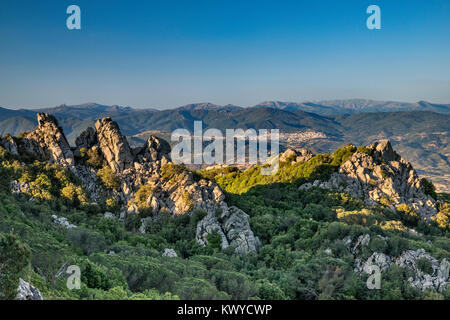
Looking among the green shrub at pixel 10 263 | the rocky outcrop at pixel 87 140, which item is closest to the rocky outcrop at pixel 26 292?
the green shrub at pixel 10 263

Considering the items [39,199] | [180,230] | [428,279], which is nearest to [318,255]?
[428,279]

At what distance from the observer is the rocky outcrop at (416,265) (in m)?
19.7

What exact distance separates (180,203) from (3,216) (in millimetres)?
15531

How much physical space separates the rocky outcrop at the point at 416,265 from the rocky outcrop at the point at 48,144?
30.0 m

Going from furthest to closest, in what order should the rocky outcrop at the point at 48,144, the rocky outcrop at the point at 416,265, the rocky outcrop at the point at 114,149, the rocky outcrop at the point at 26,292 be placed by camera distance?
1. the rocky outcrop at the point at 114,149
2. the rocky outcrop at the point at 48,144
3. the rocky outcrop at the point at 416,265
4. the rocky outcrop at the point at 26,292

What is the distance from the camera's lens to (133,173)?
121ft

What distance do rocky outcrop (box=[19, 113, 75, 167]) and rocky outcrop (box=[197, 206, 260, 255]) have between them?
1700 centimetres

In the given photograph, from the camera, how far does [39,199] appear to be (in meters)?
28.9

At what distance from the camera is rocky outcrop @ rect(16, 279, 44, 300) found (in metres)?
9.52

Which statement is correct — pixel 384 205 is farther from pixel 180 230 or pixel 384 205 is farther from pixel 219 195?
pixel 180 230

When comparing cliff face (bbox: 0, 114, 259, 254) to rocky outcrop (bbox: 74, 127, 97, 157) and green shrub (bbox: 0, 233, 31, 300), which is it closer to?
rocky outcrop (bbox: 74, 127, 97, 157)

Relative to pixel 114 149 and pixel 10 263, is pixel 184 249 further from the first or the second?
pixel 10 263

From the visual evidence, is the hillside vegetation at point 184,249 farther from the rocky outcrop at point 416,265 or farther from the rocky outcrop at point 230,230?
the rocky outcrop at point 230,230

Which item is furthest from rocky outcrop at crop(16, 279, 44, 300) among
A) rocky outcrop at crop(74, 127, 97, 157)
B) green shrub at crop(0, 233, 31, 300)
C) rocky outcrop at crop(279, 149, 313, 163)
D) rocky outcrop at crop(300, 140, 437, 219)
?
rocky outcrop at crop(279, 149, 313, 163)
